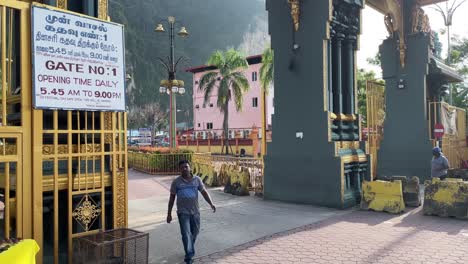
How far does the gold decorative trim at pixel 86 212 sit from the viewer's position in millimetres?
5512

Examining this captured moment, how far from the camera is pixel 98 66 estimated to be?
18.2 feet

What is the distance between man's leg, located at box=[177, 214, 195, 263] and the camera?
5.79m

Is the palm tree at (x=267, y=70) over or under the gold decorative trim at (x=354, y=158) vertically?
over

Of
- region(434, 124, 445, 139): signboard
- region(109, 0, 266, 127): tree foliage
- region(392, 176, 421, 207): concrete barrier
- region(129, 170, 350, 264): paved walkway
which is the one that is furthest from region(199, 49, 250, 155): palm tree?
region(109, 0, 266, 127): tree foliage

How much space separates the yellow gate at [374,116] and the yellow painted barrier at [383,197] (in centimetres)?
628

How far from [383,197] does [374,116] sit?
731 cm

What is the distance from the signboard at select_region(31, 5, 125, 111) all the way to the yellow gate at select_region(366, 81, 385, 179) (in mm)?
12274

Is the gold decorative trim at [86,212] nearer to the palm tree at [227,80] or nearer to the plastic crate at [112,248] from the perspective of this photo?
the plastic crate at [112,248]

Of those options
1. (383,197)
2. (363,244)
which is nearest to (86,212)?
(363,244)

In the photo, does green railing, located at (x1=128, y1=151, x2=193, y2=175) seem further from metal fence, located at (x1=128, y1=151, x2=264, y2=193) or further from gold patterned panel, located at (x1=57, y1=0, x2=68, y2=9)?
gold patterned panel, located at (x1=57, y1=0, x2=68, y2=9)

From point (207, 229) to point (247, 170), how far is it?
4910mm

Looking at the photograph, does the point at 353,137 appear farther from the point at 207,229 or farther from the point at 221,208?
the point at 207,229

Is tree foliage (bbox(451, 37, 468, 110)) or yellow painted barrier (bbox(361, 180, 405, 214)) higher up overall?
tree foliage (bbox(451, 37, 468, 110))

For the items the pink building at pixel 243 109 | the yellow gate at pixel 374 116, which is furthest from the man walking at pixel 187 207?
the pink building at pixel 243 109
